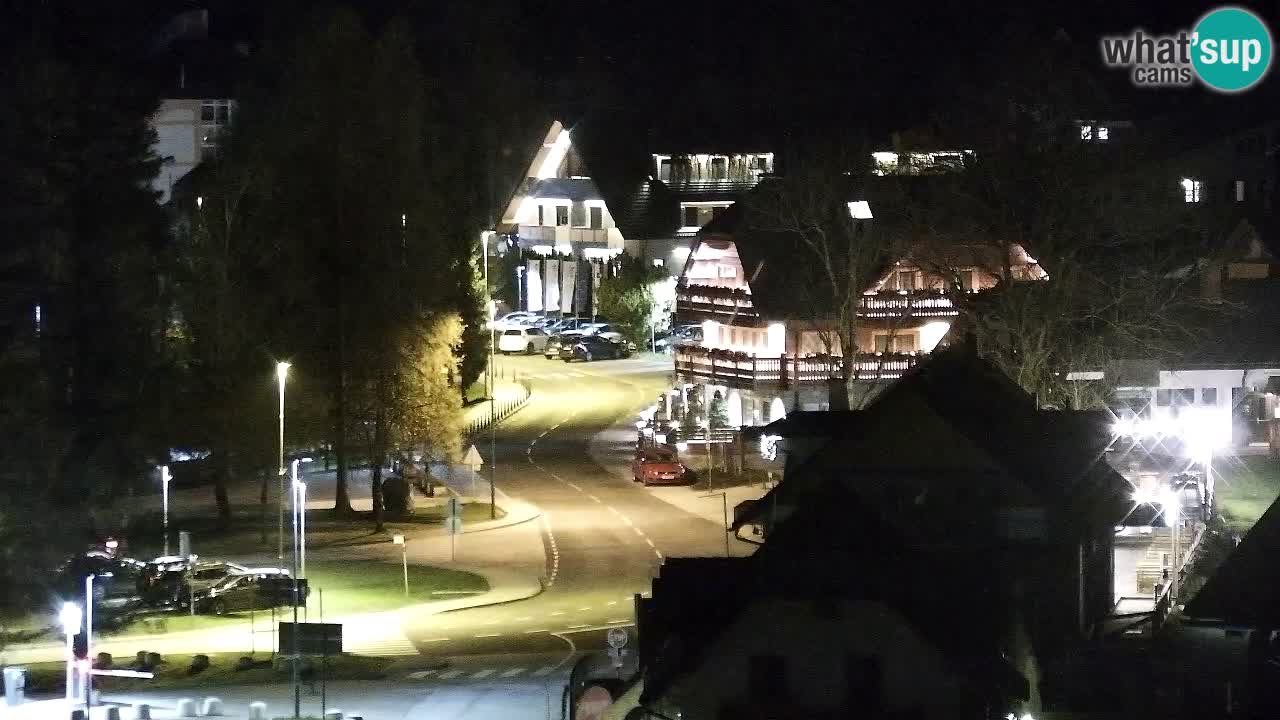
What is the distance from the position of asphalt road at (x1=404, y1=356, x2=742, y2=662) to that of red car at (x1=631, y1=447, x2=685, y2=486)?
0.75 meters

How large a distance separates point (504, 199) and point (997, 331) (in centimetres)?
5503

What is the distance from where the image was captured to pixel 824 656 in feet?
101

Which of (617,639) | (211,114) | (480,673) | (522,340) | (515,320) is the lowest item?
(480,673)

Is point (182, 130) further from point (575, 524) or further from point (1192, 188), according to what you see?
point (575, 524)

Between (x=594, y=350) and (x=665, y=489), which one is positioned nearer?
(x=665, y=489)

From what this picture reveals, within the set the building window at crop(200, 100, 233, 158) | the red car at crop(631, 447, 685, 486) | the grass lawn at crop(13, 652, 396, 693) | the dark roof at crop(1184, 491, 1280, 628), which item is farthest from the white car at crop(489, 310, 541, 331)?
the dark roof at crop(1184, 491, 1280, 628)

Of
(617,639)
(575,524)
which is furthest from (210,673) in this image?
(575,524)

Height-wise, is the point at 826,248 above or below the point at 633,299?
above

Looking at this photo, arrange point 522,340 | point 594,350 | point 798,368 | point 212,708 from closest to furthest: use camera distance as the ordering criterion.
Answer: point 212,708
point 798,368
point 594,350
point 522,340

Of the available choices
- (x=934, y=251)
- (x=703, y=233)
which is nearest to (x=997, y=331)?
(x=934, y=251)

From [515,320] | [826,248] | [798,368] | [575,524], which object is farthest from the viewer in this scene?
[515,320]

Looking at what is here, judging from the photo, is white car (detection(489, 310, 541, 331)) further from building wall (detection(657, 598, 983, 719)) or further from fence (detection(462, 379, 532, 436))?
building wall (detection(657, 598, 983, 719))

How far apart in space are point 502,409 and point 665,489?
15535 millimetres

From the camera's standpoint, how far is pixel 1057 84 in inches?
2579
